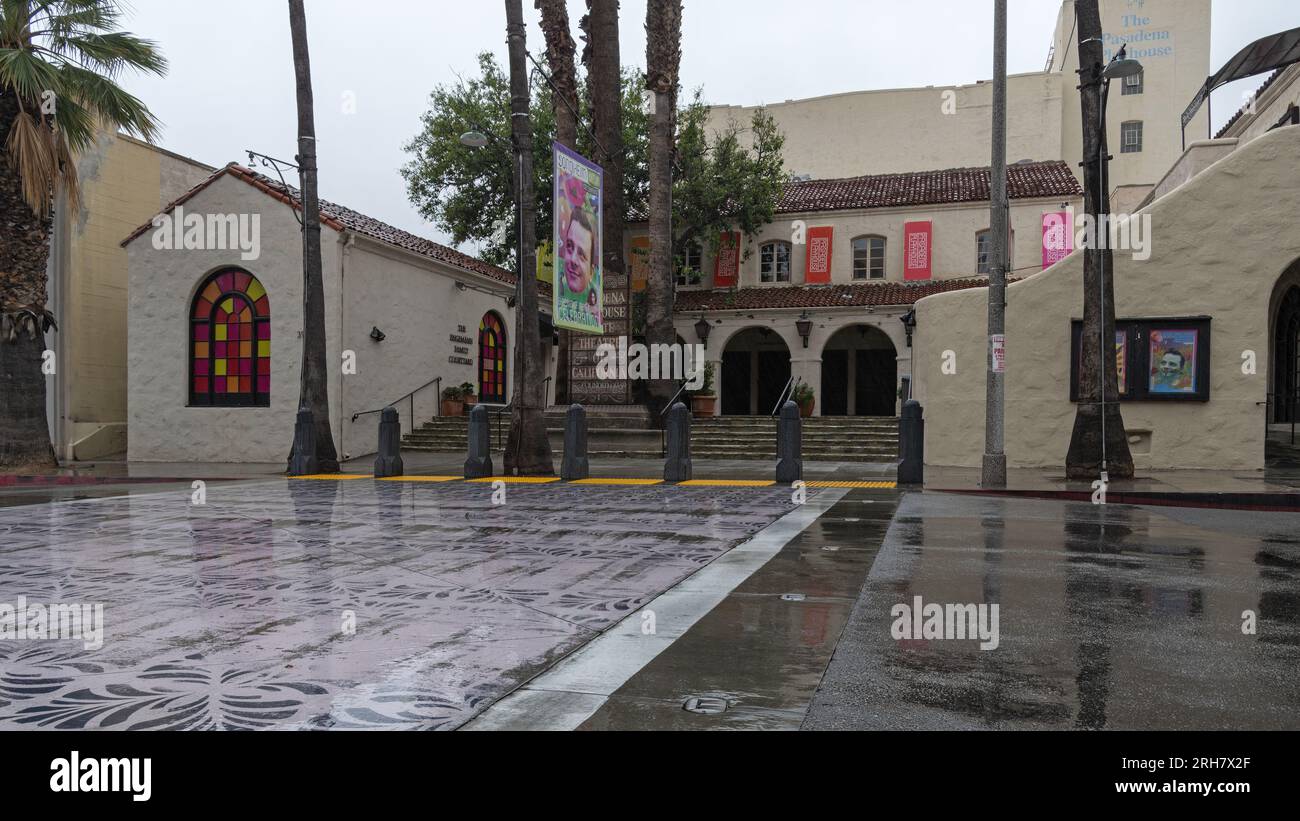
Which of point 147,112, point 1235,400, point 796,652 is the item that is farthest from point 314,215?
point 1235,400

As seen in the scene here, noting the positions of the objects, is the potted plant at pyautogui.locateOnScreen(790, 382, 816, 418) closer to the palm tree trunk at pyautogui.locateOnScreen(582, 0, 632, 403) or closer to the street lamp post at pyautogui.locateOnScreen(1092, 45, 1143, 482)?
the palm tree trunk at pyautogui.locateOnScreen(582, 0, 632, 403)

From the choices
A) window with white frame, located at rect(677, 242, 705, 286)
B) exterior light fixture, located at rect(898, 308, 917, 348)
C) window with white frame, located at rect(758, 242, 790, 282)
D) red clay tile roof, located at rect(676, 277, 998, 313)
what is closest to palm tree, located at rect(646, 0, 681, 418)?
red clay tile roof, located at rect(676, 277, 998, 313)

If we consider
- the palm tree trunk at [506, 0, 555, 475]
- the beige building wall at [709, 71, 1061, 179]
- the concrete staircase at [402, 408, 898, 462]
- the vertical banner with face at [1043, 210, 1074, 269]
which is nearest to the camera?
the palm tree trunk at [506, 0, 555, 475]

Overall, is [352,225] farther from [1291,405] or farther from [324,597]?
[1291,405]

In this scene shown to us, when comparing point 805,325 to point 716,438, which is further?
point 805,325

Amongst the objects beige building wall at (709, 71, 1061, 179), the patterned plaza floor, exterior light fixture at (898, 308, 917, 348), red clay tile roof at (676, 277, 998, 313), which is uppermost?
beige building wall at (709, 71, 1061, 179)

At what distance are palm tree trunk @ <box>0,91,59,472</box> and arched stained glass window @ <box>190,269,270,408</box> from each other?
5165mm

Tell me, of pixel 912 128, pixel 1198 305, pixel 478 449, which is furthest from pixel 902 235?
pixel 478 449

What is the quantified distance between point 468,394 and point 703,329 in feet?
25.8

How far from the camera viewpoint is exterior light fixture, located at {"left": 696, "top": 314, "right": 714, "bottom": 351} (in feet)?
96.3

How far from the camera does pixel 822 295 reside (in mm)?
29031

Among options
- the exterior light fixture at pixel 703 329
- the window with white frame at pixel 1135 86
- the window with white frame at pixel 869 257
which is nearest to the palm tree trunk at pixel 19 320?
the exterior light fixture at pixel 703 329

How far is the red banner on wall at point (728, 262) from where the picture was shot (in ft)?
101
